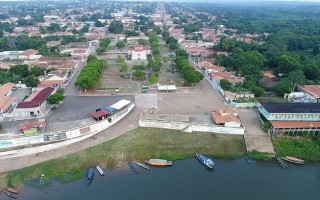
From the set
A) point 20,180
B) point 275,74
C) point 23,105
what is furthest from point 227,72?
point 20,180

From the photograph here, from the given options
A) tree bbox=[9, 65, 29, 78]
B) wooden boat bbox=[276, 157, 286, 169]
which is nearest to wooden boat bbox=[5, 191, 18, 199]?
wooden boat bbox=[276, 157, 286, 169]

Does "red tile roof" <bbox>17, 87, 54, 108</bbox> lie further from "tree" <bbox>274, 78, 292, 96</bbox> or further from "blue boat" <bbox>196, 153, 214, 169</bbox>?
"tree" <bbox>274, 78, 292, 96</bbox>

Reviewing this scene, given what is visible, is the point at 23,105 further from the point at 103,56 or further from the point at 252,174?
the point at 103,56

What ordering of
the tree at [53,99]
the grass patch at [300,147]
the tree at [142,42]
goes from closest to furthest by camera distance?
the grass patch at [300,147] → the tree at [53,99] → the tree at [142,42]

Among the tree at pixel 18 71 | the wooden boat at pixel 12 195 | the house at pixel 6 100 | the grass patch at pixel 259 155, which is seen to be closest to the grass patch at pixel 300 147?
the grass patch at pixel 259 155

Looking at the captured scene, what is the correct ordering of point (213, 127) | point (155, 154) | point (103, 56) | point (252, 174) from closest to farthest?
point (252, 174) < point (155, 154) < point (213, 127) < point (103, 56)

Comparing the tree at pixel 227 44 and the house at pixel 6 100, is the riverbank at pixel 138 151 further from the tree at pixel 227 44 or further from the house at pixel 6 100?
the tree at pixel 227 44
